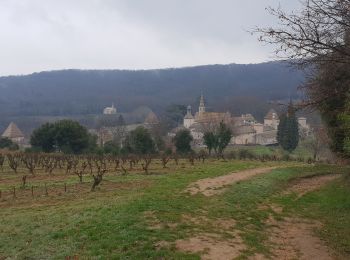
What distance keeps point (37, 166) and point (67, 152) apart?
548 inches

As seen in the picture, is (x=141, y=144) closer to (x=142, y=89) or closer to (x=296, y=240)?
(x=296, y=240)

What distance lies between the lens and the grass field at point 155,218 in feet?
32.9

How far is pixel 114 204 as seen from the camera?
1395 cm

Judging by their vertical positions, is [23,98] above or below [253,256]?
above

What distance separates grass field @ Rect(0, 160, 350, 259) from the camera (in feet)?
32.9

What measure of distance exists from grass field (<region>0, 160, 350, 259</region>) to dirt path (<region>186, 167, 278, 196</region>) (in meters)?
0.41

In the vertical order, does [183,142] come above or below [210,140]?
below

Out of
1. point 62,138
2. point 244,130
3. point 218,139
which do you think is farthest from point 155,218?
point 244,130

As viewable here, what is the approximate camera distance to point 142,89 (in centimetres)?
18112

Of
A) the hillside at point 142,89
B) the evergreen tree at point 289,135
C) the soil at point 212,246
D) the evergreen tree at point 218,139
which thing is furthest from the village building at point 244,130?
the soil at point 212,246

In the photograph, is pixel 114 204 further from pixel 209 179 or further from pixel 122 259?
pixel 209 179

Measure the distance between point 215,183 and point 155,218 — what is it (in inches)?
301

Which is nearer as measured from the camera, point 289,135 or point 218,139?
point 218,139

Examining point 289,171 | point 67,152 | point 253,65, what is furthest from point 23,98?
point 289,171
